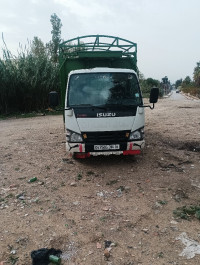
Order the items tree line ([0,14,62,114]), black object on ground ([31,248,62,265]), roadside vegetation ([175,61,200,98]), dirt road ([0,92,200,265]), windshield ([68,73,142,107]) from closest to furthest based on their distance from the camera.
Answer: black object on ground ([31,248,62,265]) < dirt road ([0,92,200,265]) < windshield ([68,73,142,107]) < tree line ([0,14,62,114]) < roadside vegetation ([175,61,200,98])

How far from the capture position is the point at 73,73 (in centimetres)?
538

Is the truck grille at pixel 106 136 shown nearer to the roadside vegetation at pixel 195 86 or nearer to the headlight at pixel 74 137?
the headlight at pixel 74 137

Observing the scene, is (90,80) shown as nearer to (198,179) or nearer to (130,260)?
(198,179)

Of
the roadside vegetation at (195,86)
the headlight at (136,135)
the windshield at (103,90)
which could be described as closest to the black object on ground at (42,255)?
the headlight at (136,135)

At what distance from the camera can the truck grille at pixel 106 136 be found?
16.1 ft

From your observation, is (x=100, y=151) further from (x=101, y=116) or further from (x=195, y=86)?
(x=195, y=86)

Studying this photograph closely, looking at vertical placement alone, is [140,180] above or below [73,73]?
below

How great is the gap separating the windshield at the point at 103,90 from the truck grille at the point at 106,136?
644 mm

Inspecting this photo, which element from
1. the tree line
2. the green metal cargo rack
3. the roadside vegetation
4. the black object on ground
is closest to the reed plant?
the tree line

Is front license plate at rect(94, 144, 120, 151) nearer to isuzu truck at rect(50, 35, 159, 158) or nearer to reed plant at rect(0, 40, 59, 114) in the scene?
isuzu truck at rect(50, 35, 159, 158)

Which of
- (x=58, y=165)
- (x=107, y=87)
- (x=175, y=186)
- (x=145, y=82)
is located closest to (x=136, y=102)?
(x=107, y=87)

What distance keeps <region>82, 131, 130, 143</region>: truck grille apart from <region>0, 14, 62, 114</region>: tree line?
1101 centimetres

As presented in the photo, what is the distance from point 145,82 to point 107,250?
36.5 m

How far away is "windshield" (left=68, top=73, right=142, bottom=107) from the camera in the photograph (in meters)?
5.14
